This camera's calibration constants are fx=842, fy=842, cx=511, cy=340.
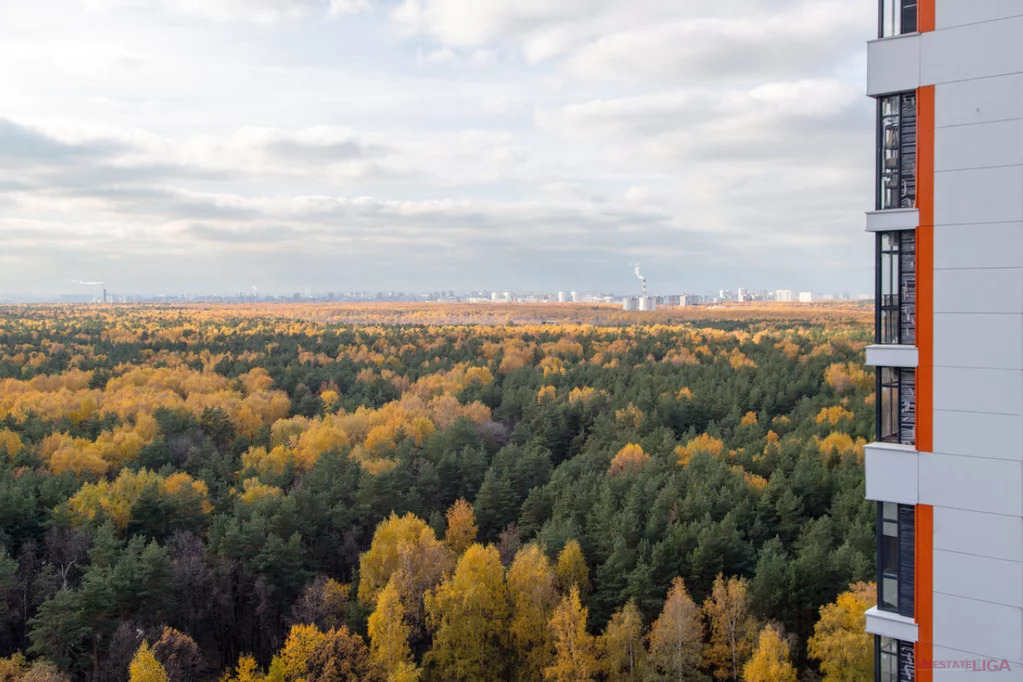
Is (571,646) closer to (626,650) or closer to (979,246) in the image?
(626,650)

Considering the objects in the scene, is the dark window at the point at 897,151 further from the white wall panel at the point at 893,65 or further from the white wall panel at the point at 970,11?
the white wall panel at the point at 970,11

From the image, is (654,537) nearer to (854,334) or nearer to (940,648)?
(940,648)

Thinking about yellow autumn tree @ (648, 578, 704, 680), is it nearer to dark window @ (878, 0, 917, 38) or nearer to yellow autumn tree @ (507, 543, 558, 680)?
yellow autumn tree @ (507, 543, 558, 680)

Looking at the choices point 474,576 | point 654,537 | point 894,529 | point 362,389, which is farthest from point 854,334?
point 894,529

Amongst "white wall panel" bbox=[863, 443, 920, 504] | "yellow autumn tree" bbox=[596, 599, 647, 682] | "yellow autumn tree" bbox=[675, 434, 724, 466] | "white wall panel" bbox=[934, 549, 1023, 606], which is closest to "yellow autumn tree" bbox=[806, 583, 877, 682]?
"yellow autumn tree" bbox=[596, 599, 647, 682]

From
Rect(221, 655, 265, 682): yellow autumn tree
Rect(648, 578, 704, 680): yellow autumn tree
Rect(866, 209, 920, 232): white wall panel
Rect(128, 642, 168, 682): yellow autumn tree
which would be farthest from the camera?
Rect(221, 655, 265, 682): yellow autumn tree

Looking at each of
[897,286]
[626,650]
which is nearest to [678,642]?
[626,650]
